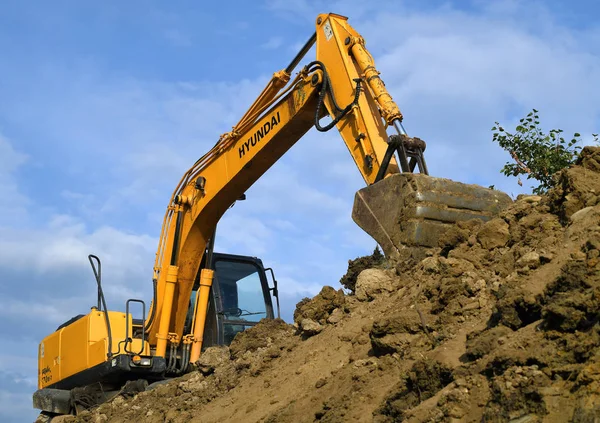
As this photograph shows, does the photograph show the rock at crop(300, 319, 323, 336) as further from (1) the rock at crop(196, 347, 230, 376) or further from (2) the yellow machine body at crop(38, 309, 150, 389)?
(2) the yellow machine body at crop(38, 309, 150, 389)

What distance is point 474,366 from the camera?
5309mm

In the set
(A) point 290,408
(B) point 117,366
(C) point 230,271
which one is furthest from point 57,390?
(A) point 290,408

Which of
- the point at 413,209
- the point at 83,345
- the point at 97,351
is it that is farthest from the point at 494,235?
the point at 83,345

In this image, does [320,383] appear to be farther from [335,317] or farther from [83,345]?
[83,345]

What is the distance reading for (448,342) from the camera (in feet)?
20.2

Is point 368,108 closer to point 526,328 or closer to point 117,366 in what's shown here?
point 526,328

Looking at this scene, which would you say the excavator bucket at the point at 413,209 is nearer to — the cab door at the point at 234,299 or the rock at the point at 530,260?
the rock at the point at 530,260

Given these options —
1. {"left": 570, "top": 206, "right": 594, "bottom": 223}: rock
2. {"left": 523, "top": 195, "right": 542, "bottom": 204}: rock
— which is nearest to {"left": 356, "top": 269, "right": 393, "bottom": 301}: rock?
{"left": 523, "top": 195, "right": 542, "bottom": 204}: rock

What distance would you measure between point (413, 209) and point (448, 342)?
190 centimetres

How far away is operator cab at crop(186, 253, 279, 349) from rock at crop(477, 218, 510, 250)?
4487 mm

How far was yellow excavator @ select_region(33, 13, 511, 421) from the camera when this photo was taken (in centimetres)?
830

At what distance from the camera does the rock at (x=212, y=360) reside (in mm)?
9422

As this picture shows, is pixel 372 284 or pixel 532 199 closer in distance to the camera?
pixel 532 199

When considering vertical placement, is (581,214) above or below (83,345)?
below
